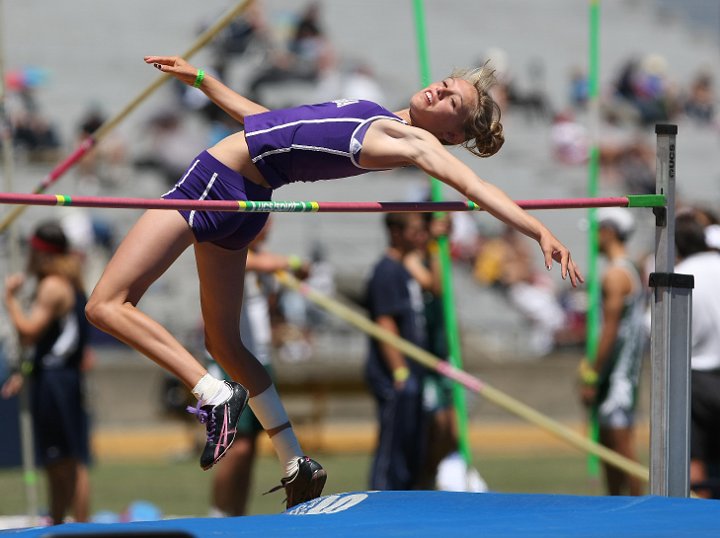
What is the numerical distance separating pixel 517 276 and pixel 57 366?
8.87 metres

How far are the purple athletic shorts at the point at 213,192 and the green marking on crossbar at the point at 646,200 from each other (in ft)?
3.85

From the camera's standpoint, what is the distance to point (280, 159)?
171 inches

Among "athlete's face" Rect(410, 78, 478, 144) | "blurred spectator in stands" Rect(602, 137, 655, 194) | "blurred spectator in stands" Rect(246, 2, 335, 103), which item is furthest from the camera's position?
"blurred spectator in stands" Rect(602, 137, 655, 194)

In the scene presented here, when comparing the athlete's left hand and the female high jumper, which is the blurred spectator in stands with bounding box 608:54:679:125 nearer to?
the female high jumper

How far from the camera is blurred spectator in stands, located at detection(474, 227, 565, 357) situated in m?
14.8

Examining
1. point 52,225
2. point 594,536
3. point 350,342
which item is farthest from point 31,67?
point 594,536

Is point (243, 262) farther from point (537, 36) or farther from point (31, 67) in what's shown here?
point (537, 36)

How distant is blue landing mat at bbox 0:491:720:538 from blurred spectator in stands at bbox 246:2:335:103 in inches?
486

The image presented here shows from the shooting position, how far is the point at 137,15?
18.2m

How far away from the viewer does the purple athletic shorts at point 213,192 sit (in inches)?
172

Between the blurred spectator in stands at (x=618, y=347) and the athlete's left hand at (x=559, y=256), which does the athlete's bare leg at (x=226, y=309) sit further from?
the blurred spectator in stands at (x=618, y=347)

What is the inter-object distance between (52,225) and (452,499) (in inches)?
126

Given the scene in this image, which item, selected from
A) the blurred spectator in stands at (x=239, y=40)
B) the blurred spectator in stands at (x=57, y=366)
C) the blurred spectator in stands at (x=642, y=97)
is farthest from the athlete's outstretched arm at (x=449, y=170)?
the blurred spectator in stands at (x=642, y=97)

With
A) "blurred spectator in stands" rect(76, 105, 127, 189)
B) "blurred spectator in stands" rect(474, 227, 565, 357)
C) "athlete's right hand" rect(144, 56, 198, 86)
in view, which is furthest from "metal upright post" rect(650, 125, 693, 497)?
"blurred spectator in stands" rect(76, 105, 127, 189)
